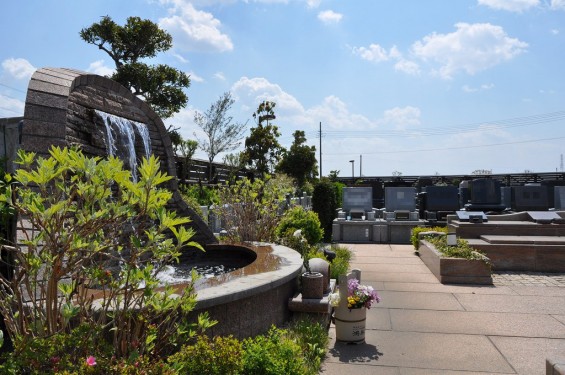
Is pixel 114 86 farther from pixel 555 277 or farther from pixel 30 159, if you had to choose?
pixel 555 277

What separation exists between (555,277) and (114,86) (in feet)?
29.8

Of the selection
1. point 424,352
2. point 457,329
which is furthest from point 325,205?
point 424,352

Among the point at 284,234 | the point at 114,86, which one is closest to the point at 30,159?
the point at 114,86

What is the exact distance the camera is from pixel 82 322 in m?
2.77

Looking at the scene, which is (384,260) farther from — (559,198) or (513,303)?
(559,198)

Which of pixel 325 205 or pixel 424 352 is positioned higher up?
pixel 325 205

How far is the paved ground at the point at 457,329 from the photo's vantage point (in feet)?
14.0

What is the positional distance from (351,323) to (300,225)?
463cm

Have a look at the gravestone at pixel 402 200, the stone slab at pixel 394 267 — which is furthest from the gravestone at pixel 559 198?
the stone slab at pixel 394 267

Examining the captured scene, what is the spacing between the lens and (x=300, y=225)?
9367 mm

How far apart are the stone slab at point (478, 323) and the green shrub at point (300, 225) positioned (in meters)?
3.56

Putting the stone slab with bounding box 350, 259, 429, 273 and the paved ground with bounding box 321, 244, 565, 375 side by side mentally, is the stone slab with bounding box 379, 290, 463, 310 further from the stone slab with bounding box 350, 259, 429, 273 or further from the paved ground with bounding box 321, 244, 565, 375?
the stone slab with bounding box 350, 259, 429, 273

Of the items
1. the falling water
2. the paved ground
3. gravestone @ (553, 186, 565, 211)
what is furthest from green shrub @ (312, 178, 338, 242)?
gravestone @ (553, 186, 565, 211)

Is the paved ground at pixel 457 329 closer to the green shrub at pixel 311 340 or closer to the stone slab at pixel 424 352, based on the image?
the stone slab at pixel 424 352
